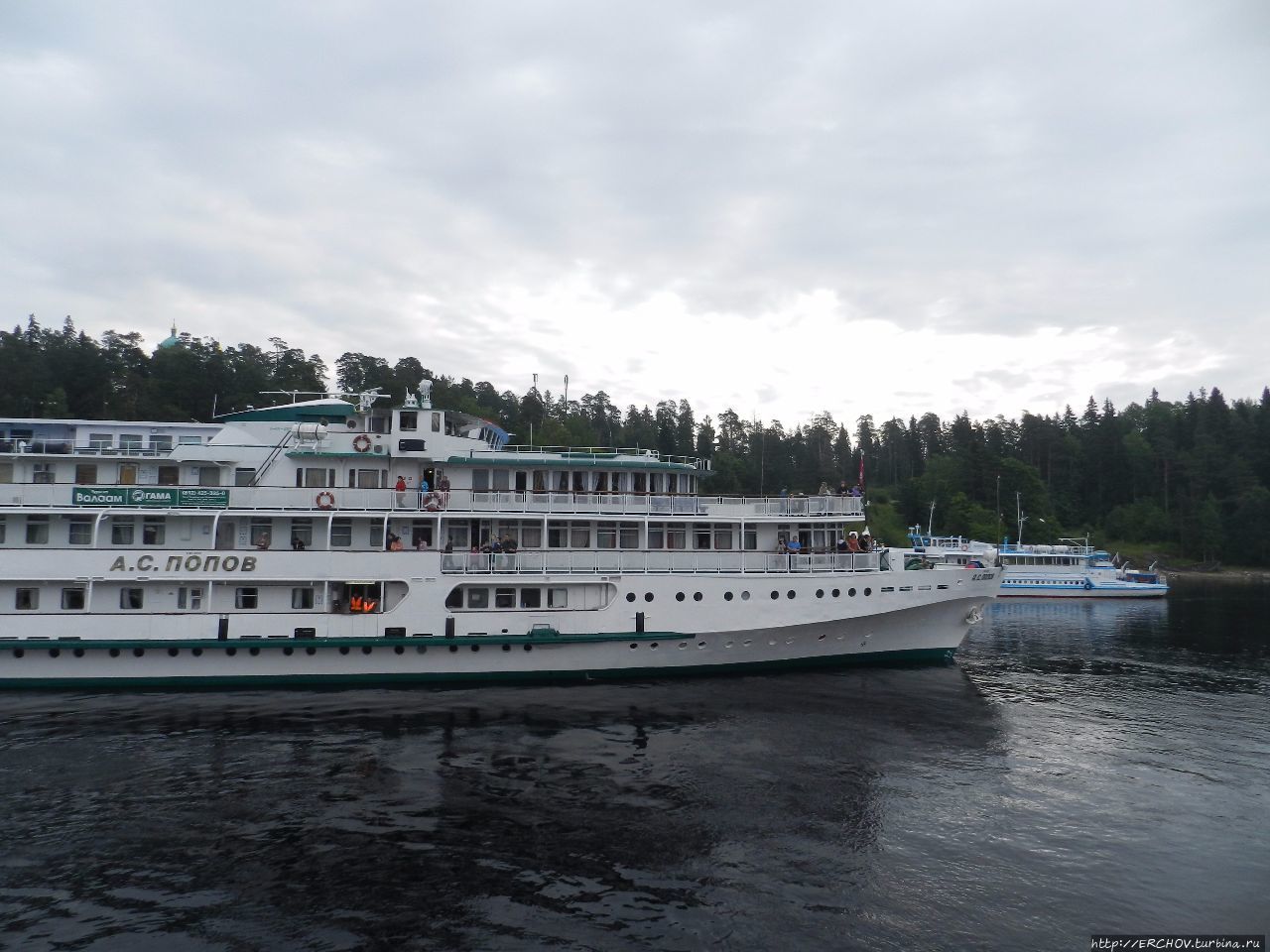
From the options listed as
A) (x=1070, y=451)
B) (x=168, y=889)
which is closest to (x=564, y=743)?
(x=168, y=889)

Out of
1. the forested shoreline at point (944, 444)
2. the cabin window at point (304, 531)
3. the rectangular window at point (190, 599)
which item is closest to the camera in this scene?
the rectangular window at point (190, 599)

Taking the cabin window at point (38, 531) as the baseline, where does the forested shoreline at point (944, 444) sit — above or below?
above

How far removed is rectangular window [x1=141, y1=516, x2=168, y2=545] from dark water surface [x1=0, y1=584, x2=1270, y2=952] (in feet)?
16.0

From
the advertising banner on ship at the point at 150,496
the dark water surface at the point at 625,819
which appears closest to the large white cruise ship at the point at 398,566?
the advertising banner on ship at the point at 150,496

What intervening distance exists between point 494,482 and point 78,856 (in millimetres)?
15128

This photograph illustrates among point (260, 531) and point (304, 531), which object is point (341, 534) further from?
point (260, 531)

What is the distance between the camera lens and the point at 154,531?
22547 millimetres

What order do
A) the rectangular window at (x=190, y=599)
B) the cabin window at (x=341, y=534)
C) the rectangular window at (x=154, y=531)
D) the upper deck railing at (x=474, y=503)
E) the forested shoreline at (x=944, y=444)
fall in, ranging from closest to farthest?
1. the rectangular window at (x=190, y=599)
2. the upper deck railing at (x=474, y=503)
3. the rectangular window at (x=154, y=531)
4. the cabin window at (x=341, y=534)
5. the forested shoreline at (x=944, y=444)

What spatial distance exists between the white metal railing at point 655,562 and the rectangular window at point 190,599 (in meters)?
7.95

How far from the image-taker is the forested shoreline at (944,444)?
6756cm

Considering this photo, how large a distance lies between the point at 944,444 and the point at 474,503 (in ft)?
387

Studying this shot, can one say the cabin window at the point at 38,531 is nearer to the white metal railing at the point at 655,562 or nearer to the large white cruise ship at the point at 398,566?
the large white cruise ship at the point at 398,566

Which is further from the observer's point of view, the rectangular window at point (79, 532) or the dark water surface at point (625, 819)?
the rectangular window at point (79, 532)

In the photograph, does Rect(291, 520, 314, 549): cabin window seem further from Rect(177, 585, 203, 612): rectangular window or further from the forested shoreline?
the forested shoreline
